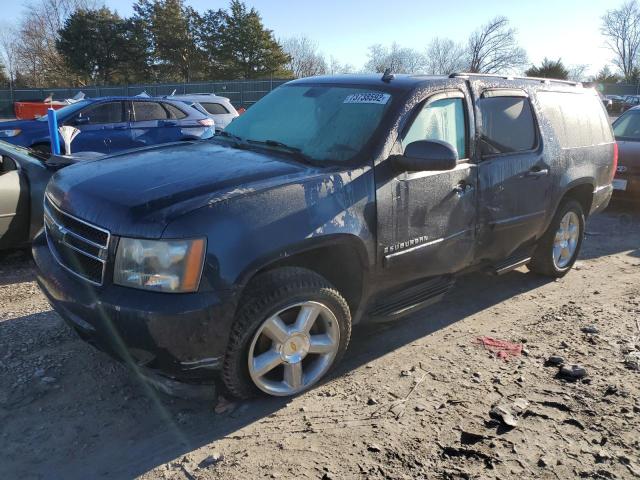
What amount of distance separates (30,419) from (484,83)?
3.83m

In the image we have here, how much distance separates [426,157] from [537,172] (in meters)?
1.68

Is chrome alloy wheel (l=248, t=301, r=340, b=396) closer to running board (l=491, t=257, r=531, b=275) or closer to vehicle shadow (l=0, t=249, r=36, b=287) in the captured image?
running board (l=491, t=257, r=531, b=275)

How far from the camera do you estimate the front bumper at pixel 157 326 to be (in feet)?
8.43

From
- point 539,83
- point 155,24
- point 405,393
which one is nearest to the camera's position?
point 405,393

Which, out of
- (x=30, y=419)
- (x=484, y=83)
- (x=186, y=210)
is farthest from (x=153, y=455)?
(x=484, y=83)

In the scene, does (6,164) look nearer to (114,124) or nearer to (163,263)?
(163,263)

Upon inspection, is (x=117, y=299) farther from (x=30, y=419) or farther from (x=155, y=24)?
(x=155, y=24)

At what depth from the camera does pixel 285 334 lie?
301 centimetres

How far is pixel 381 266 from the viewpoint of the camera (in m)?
3.38

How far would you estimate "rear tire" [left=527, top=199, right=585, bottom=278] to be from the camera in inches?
199

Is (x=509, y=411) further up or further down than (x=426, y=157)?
further down

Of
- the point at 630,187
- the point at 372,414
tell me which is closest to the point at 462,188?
the point at 372,414

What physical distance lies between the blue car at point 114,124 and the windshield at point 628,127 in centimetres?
744

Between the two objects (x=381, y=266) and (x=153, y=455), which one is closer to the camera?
(x=153, y=455)
